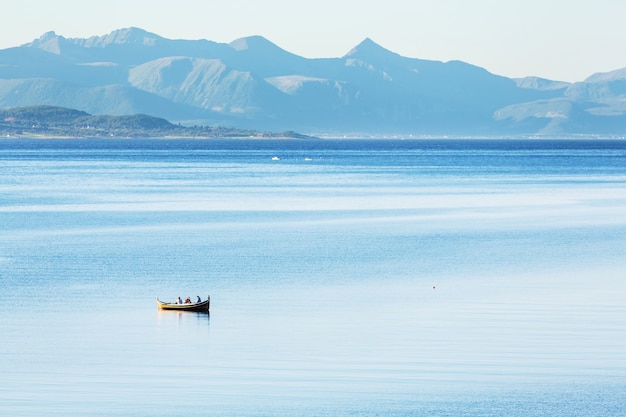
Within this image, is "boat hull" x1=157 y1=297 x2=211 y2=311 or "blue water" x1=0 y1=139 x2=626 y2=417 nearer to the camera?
"blue water" x1=0 y1=139 x2=626 y2=417

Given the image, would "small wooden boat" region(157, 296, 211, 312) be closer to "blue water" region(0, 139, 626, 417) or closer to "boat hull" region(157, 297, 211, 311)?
"boat hull" region(157, 297, 211, 311)

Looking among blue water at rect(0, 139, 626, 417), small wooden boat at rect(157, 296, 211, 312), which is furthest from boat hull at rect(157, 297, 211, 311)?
blue water at rect(0, 139, 626, 417)

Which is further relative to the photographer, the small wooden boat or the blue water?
the small wooden boat

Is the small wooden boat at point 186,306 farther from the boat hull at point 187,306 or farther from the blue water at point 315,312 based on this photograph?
the blue water at point 315,312

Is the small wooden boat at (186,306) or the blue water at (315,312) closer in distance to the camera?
the blue water at (315,312)

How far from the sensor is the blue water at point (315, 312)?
1276 inches

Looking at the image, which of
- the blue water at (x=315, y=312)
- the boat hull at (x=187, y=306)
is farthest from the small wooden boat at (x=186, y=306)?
the blue water at (x=315, y=312)

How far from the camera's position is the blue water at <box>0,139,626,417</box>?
32406 millimetres

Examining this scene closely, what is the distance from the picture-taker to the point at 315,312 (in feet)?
149

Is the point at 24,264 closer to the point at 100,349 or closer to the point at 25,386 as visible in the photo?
the point at 100,349

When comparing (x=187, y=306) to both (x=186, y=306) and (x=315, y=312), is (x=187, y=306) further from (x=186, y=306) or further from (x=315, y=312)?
(x=315, y=312)

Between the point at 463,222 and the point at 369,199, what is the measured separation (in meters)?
26.8

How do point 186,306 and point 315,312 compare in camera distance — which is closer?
point 315,312

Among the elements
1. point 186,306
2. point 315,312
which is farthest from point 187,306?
point 315,312
